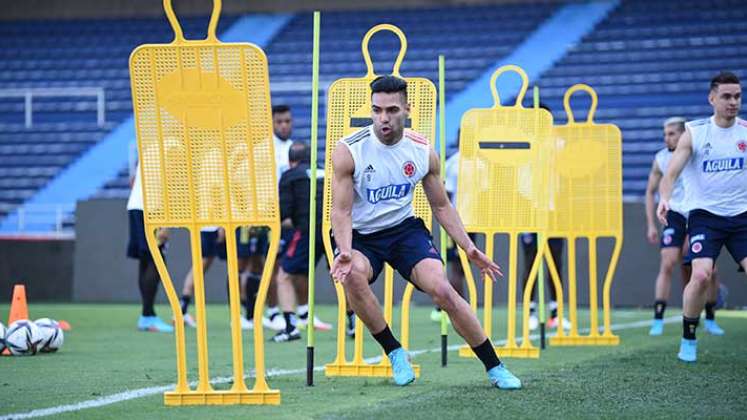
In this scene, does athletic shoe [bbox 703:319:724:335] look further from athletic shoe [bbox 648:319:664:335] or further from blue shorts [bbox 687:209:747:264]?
blue shorts [bbox 687:209:747:264]

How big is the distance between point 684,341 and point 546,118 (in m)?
2.03

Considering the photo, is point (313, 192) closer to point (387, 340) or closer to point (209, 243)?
point (387, 340)

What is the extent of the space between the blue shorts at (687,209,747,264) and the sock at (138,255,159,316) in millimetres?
5904

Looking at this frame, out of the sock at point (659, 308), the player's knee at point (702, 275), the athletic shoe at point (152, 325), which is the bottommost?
the athletic shoe at point (152, 325)

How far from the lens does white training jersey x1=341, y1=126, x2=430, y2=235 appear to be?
703cm

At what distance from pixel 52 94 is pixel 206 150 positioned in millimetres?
17722

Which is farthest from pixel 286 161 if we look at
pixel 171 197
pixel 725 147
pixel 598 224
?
pixel 171 197

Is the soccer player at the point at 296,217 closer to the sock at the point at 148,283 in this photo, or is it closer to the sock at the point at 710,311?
the sock at the point at 148,283

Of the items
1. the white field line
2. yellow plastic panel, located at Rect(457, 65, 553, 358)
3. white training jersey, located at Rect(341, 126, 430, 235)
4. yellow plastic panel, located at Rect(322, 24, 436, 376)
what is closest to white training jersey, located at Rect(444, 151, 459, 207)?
yellow plastic panel, located at Rect(457, 65, 553, 358)

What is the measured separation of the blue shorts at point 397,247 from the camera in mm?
7191

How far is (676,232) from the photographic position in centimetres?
1245

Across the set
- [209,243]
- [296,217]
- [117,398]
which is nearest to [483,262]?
[117,398]

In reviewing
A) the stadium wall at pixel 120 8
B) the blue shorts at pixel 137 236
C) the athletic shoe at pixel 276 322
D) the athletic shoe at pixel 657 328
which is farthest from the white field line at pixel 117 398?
the stadium wall at pixel 120 8

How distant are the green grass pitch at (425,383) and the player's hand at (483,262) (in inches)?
24.5
